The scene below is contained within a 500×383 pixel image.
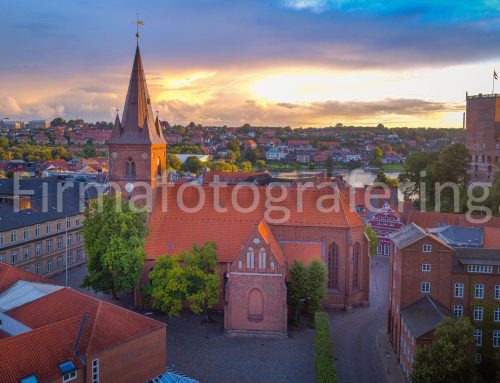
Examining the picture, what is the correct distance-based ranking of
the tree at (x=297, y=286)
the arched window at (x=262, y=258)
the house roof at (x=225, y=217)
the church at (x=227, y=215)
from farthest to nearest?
1. the house roof at (x=225, y=217)
2. the church at (x=227, y=215)
3. the tree at (x=297, y=286)
4. the arched window at (x=262, y=258)

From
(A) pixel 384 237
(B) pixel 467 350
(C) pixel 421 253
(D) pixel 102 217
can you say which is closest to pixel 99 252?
(D) pixel 102 217

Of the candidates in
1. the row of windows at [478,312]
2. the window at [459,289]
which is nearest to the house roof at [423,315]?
the row of windows at [478,312]

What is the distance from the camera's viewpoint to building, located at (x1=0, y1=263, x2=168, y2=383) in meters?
26.8

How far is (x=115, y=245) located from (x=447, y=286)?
26.2 metres

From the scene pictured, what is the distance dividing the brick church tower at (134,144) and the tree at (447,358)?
27.7 m

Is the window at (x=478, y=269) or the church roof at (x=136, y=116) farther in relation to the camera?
the church roof at (x=136, y=116)

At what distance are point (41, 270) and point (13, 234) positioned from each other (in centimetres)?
589

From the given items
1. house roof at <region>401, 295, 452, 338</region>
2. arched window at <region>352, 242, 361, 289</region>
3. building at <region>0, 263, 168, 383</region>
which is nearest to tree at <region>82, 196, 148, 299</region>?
building at <region>0, 263, 168, 383</region>

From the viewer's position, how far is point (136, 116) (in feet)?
158

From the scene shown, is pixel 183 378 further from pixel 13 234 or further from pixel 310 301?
pixel 13 234

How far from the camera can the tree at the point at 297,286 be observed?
44.1 m

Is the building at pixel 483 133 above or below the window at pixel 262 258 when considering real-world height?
above

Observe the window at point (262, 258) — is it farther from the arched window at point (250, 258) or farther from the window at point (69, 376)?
the window at point (69, 376)

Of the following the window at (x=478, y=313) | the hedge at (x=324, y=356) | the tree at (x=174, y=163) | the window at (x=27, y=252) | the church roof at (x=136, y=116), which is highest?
the church roof at (x=136, y=116)
